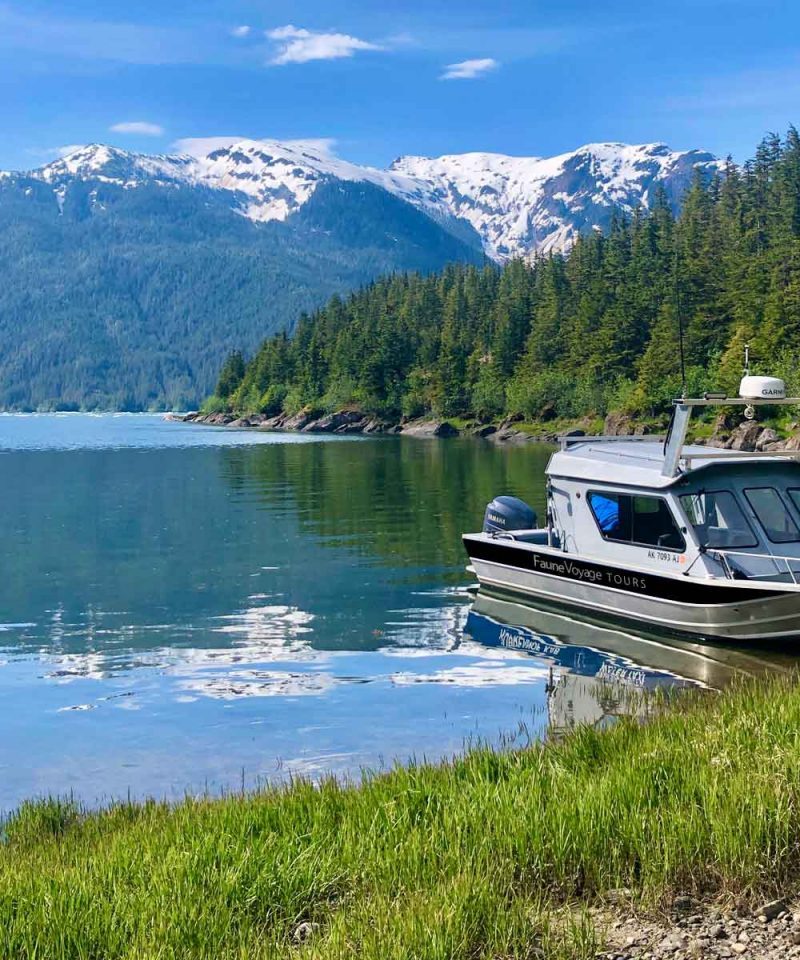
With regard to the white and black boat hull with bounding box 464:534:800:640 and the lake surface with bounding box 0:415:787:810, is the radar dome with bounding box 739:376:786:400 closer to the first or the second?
the white and black boat hull with bounding box 464:534:800:640

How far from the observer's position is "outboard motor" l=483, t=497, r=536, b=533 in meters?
28.5

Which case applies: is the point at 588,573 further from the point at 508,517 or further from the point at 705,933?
the point at 705,933

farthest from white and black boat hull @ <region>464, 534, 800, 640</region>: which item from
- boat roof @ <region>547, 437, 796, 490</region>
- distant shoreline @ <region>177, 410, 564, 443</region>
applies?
distant shoreline @ <region>177, 410, 564, 443</region>

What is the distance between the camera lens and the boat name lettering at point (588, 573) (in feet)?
74.8

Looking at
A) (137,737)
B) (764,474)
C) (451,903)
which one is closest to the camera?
(451,903)

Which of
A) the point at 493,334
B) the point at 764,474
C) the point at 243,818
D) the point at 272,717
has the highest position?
the point at 493,334

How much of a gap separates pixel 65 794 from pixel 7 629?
11.7 metres

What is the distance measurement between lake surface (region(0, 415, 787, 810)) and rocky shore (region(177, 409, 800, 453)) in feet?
102

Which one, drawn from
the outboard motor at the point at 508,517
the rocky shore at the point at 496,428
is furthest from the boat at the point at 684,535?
the rocky shore at the point at 496,428

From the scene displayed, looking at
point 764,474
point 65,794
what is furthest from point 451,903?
point 764,474

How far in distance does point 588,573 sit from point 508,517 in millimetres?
4792

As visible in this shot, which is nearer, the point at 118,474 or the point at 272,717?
the point at 272,717

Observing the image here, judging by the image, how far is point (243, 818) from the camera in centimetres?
947

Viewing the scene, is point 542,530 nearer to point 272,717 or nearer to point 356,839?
point 272,717
